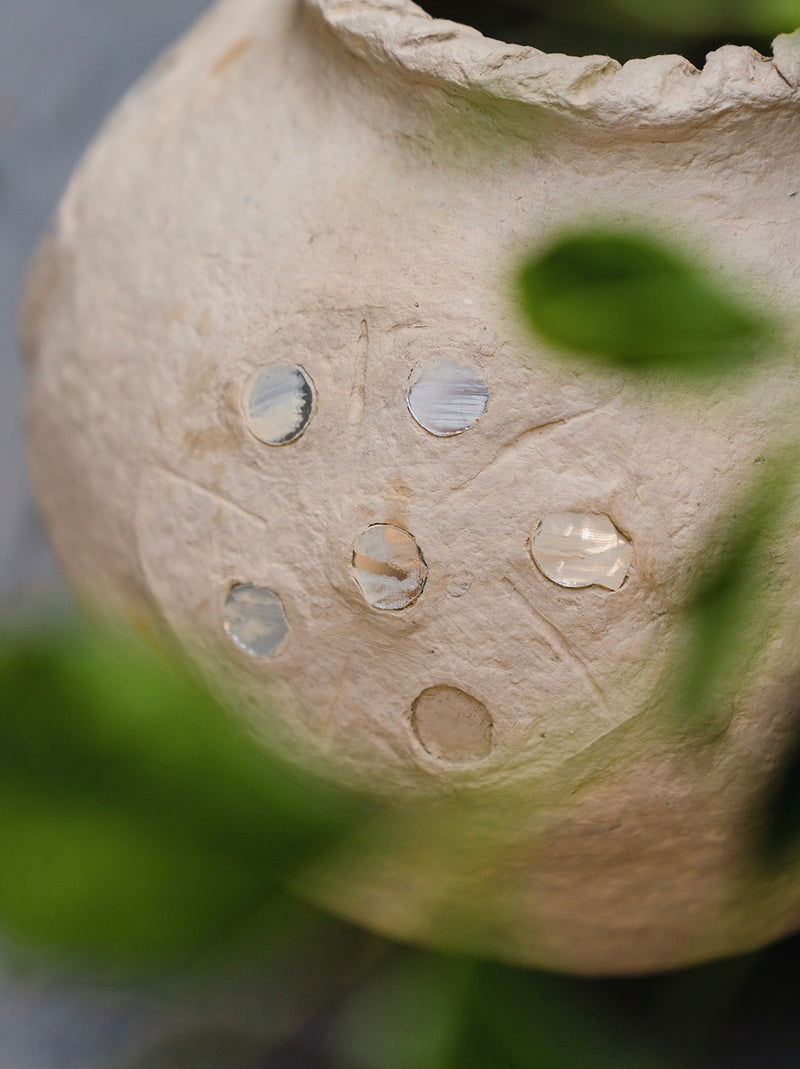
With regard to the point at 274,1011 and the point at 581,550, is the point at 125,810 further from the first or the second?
the point at 274,1011

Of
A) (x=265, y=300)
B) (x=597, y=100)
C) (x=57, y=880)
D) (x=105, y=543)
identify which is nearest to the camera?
(x=57, y=880)

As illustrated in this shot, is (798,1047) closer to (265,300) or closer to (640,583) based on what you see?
(640,583)

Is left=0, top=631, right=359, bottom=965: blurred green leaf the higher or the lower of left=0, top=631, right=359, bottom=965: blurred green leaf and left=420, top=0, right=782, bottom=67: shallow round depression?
the lower

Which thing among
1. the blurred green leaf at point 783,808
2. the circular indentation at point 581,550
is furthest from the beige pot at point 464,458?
the blurred green leaf at point 783,808

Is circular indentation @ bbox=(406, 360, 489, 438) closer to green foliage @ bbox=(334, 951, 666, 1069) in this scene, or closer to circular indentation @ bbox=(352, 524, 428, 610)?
circular indentation @ bbox=(352, 524, 428, 610)

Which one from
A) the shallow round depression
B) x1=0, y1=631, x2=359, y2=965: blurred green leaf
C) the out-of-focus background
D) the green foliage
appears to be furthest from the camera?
the out-of-focus background

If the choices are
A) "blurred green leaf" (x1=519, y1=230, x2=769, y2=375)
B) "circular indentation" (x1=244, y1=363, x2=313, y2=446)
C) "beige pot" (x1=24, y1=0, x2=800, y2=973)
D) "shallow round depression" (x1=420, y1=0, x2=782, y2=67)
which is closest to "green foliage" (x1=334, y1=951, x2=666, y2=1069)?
"blurred green leaf" (x1=519, y1=230, x2=769, y2=375)

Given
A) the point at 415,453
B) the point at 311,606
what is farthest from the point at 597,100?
the point at 311,606
